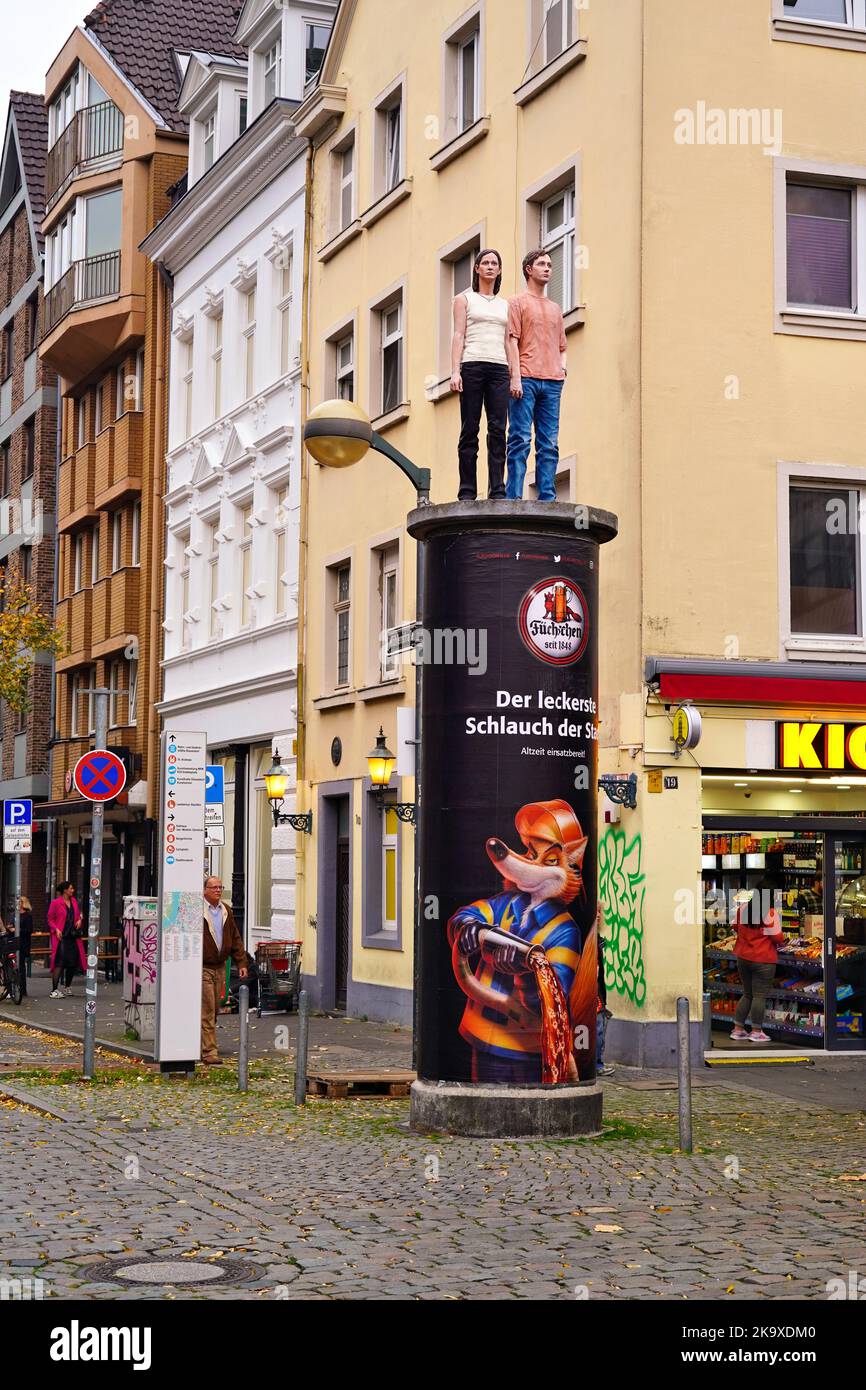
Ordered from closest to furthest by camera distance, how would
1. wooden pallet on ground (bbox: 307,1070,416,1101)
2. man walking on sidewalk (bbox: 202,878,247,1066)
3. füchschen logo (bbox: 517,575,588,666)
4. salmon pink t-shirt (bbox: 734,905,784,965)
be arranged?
füchschen logo (bbox: 517,575,588,666) < wooden pallet on ground (bbox: 307,1070,416,1101) < man walking on sidewalk (bbox: 202,878,247,1066) < salmon pink t-shirt (bbox: 734,905,784,965)

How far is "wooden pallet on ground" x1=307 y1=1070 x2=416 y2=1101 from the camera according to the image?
50.6 feet

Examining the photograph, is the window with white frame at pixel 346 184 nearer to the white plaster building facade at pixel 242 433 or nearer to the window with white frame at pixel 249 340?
the white plaster building facade at pixel 242 433

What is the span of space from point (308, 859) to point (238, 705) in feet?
14.6

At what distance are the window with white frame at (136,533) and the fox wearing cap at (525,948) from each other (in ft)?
87.3

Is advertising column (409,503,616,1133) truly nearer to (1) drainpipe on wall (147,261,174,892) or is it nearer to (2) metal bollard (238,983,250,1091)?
(2) metal bollard (238,983,250,1091)

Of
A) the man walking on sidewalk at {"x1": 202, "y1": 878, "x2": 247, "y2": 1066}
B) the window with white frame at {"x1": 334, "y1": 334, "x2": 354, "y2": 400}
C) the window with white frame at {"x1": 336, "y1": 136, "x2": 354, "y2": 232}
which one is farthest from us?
the window with white frame at {"x1": 336, "y1": 136, "x2": 354, "y2": 232}

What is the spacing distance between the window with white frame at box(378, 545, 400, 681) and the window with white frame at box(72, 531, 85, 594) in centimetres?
1821

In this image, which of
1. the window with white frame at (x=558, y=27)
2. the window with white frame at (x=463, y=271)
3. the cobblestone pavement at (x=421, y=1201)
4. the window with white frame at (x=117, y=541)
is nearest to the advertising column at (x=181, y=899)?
the cobblestone pavement at (x=421, y=1201)

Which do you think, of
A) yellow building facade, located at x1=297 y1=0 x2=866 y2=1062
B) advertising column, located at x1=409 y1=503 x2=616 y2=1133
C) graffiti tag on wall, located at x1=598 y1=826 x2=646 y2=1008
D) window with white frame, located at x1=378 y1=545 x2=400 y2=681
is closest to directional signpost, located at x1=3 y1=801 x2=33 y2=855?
window with white frame, located at x1=378 y1=545 x2=400 y2=681

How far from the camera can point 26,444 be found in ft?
161

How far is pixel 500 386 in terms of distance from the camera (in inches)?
559

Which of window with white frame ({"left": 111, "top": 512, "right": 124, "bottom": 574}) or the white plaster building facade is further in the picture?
window with white frame ({"left": 111, "top": 512, "right": 124, "bottom": 574})

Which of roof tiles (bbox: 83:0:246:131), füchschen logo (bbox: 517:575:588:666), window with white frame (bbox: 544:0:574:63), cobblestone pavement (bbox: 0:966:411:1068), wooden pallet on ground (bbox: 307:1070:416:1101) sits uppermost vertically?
roof tiles (bbox: 83:0:246:131)

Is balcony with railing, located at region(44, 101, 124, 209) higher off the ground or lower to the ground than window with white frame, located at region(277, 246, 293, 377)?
higher
